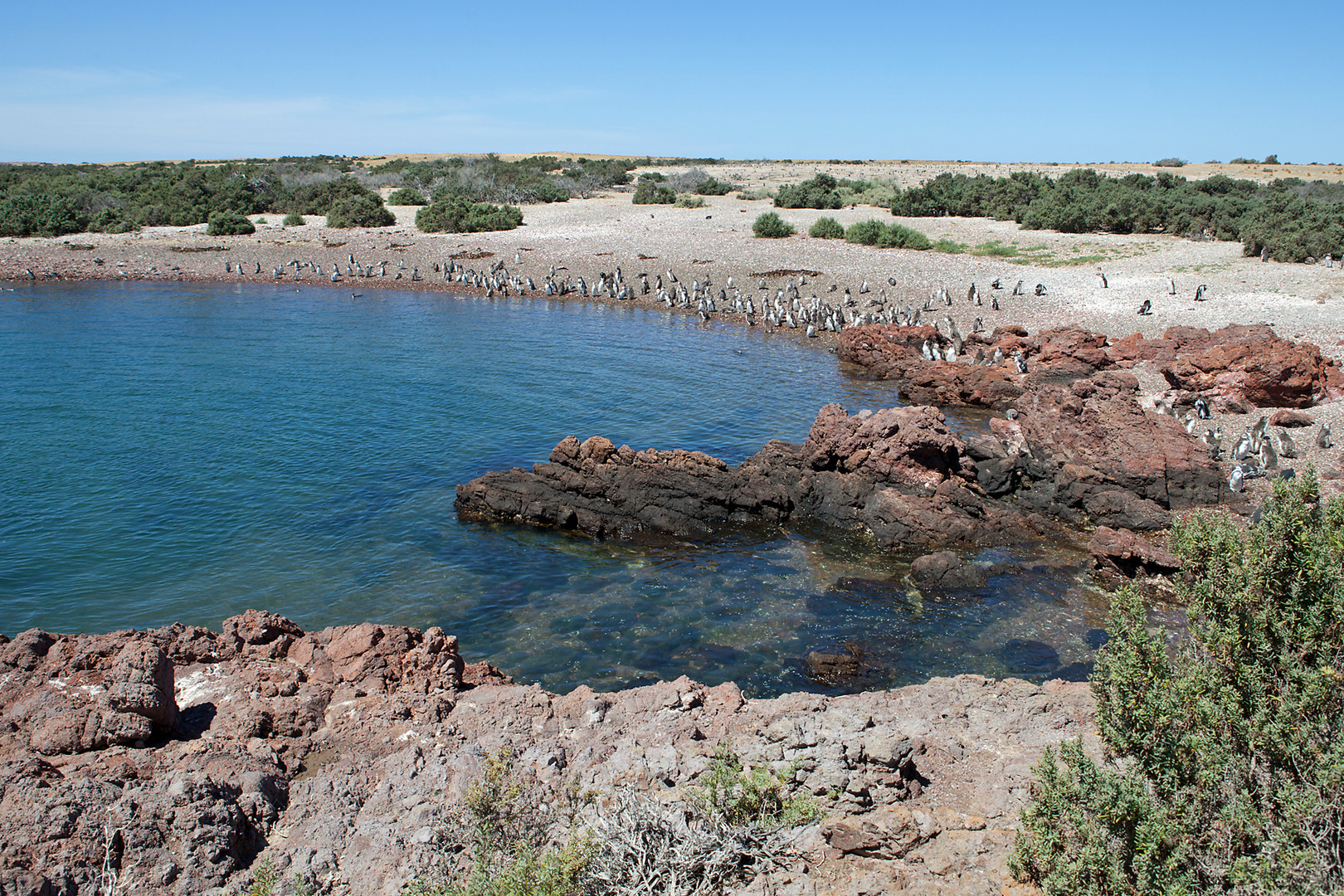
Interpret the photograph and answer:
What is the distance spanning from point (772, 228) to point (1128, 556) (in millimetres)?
30205

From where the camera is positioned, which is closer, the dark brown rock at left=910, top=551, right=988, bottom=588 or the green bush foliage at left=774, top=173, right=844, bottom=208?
the dark brown rock at left=910, top=551, right=988, bottom=588

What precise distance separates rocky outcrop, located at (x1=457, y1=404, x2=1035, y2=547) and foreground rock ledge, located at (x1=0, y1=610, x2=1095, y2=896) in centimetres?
556

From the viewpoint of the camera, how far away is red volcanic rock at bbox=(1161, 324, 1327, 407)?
1839cm

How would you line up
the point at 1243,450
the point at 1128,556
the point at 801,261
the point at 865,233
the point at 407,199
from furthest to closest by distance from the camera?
the point at 407,199, the point at 865,233, the point at 801,261, the point at 1243,450, the point at 1128,556

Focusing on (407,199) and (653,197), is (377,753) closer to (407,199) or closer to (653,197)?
(653,197)

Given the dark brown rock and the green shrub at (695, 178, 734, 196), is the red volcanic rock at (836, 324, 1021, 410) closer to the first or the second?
the dark brown rock

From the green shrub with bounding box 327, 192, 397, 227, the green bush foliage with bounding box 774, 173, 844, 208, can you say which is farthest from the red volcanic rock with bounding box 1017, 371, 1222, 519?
the green shrub with bounding box 327, 192, 397, 227

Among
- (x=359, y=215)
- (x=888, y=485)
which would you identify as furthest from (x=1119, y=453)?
(x=359, y=215)

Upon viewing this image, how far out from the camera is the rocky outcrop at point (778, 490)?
Answer: 13.8 m

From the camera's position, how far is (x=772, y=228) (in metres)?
39.8

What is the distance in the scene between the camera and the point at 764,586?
12.1 m

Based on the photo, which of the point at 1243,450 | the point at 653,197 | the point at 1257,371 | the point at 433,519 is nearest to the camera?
the point at 433,519

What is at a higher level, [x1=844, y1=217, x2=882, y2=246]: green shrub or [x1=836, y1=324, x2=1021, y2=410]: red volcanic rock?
[x1=844, y1=217, x2=882, y2=246]: green shrub

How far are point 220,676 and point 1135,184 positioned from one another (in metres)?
55.2
